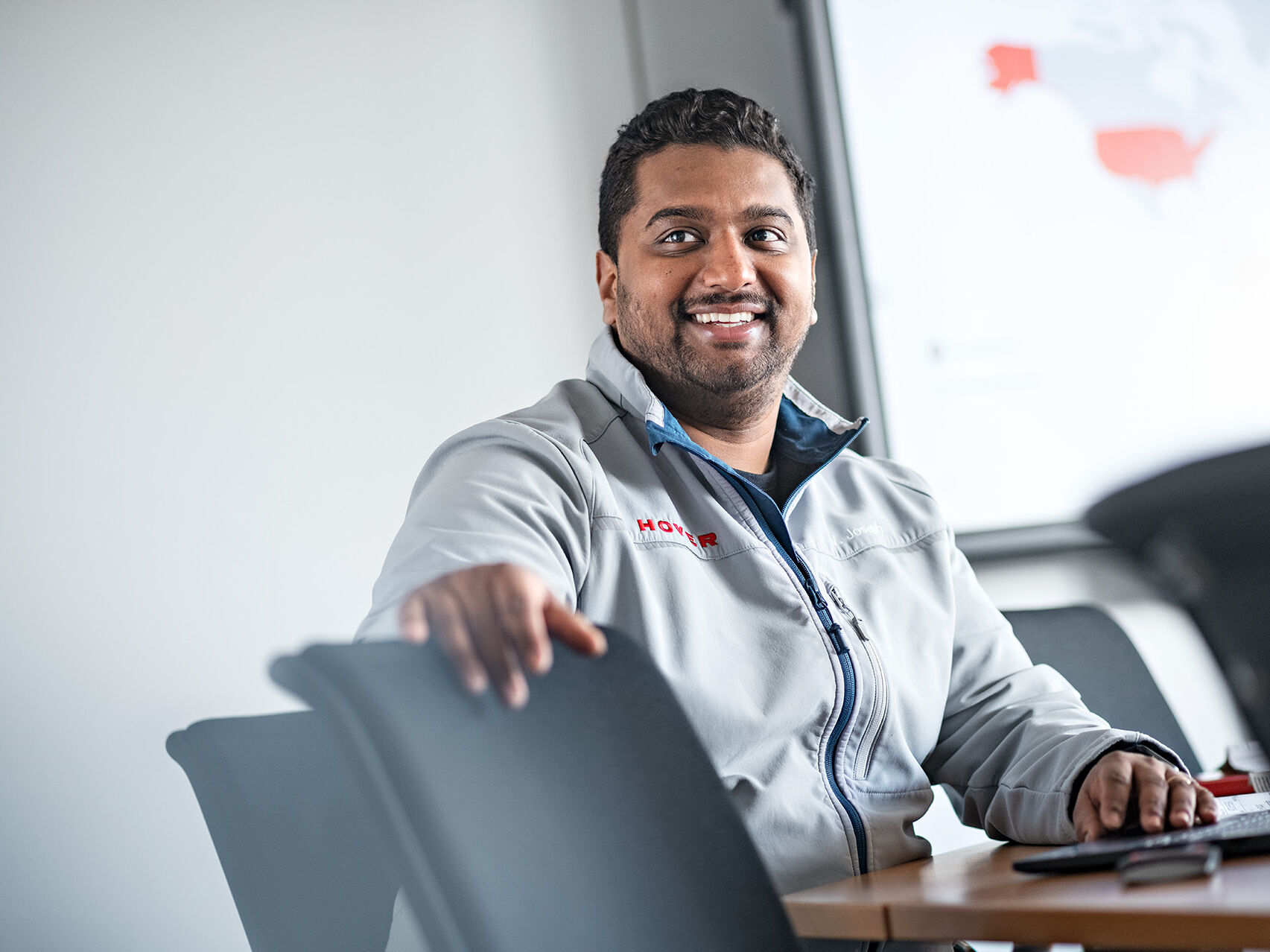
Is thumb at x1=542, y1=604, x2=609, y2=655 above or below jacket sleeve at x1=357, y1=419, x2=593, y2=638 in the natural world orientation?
below

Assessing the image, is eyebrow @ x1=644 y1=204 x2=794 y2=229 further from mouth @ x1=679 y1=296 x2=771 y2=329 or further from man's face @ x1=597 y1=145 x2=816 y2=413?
mouth @ x1=679 y1=296 x2=771 y2=329

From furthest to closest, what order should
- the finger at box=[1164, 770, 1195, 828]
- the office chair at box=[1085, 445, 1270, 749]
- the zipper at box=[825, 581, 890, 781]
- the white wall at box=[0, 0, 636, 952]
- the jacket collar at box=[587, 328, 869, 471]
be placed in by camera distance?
the white wall at box=[0, 0, 636, 952], the jacket collar at box=[587, 328, 869, 471], the zipper at box=[825, 581, 890, 781], the finger at box=[1164, 770, 1195, 828], the office chair at box=[1085, 445, 1270, 749]

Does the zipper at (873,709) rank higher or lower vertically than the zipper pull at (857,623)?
lower

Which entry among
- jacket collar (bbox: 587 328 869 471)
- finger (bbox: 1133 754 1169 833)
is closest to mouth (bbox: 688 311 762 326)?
jacket collar (bbox: 587 328 869 471)

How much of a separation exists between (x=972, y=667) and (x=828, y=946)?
1.51ft

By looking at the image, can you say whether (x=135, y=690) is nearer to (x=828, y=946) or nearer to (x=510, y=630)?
(x=828, y=946)

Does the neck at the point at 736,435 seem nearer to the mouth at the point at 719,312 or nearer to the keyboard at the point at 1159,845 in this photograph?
the mouth at the point at 719,312

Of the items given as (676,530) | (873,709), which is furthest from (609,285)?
(873,709)

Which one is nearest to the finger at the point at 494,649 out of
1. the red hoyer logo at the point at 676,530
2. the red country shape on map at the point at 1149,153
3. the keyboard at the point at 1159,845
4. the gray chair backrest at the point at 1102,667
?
the keyboard at the point at 1159,845

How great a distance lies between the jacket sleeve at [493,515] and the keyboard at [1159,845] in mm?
463

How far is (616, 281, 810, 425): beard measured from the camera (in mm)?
1577

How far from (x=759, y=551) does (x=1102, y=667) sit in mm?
819

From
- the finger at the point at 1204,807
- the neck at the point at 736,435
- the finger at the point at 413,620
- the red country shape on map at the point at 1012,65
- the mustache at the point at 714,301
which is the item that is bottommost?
→ the finger at the point at 1204,807

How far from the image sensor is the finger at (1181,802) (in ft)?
3.28
